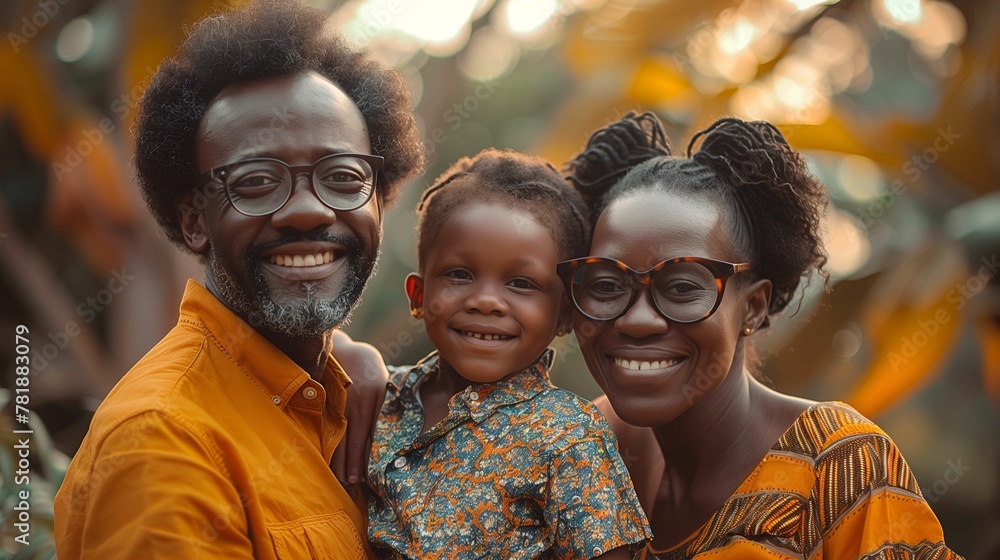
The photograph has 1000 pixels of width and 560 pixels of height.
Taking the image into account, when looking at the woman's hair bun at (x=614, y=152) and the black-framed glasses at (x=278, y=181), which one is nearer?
the black-framed glasses at (x=278, y=181)

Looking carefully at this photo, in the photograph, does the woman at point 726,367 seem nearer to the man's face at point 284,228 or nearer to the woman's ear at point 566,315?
the woman's ear at point 566,315

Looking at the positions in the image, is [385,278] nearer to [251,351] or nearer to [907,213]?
[907,213]

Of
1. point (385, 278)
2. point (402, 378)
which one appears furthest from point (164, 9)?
point (402, 378)

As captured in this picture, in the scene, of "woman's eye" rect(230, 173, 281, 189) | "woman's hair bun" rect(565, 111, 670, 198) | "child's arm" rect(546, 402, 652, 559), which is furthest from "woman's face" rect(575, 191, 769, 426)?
"woman's eye" rect(230, 173, 281, 189)

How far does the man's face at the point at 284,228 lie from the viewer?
2.83 m

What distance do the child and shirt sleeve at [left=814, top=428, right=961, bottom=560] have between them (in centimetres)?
57

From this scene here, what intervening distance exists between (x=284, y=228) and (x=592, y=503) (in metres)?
1.23

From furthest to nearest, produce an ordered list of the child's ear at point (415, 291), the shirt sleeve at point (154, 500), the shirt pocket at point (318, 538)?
the child's ear at point (415, 291), the shirt pocket at point (318, 538), the shirt sleeve at point (154, 500)

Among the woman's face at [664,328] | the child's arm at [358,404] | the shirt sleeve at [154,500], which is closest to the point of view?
the shirt sleeve at [154,500]

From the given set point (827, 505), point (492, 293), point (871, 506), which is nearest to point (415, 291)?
point (492, 293)

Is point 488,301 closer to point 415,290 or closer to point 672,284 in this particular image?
point 415,290

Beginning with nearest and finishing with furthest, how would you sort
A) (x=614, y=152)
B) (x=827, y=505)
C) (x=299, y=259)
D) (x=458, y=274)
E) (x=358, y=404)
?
1. (x=827, y=505)
2. (x=299, y=259)
3. (x=458, y=274)
4. (x=358, y=404)
5. (x=614, y=152)

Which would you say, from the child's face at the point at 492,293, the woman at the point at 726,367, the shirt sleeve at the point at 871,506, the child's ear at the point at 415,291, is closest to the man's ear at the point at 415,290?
the child's ear at the point at 415,291

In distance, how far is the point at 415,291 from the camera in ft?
10.9
